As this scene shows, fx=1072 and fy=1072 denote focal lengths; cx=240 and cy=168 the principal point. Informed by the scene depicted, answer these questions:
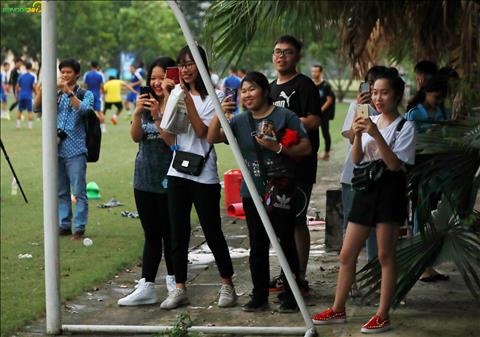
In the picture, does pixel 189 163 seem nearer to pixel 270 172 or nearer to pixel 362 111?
pixel 270 172

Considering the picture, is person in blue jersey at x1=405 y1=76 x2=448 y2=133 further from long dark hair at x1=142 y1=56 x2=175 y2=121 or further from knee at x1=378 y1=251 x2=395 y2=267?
long dark hair at x1=142 y1=56 x2=175 y2=121

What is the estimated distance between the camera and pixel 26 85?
29.8 metres

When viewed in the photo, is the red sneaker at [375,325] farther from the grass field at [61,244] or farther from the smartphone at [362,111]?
the grass field at [61,244]

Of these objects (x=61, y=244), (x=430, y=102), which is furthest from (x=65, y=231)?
(x=430, y=102)

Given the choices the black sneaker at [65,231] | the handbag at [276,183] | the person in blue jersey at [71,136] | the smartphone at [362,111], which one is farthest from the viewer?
the black sneaker at [65,231]

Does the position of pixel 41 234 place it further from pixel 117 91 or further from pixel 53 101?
pixel 117 91

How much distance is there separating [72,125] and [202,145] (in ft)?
11.9

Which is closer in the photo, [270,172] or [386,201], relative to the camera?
[386,201]

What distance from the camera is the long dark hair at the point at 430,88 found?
7676 mm

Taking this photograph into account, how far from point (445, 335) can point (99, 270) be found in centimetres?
398

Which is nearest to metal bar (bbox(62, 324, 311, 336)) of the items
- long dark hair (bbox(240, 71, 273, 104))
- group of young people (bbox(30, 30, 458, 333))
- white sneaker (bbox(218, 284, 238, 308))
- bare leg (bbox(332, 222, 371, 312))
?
group of young people (bbox(30, 30, 458, 333))

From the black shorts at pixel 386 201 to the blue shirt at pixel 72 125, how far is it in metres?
4.90

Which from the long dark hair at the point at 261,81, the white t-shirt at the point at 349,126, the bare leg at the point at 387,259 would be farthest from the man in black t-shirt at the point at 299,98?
the bare leg at the point at 387,259

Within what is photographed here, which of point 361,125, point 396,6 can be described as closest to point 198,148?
point 361,125
